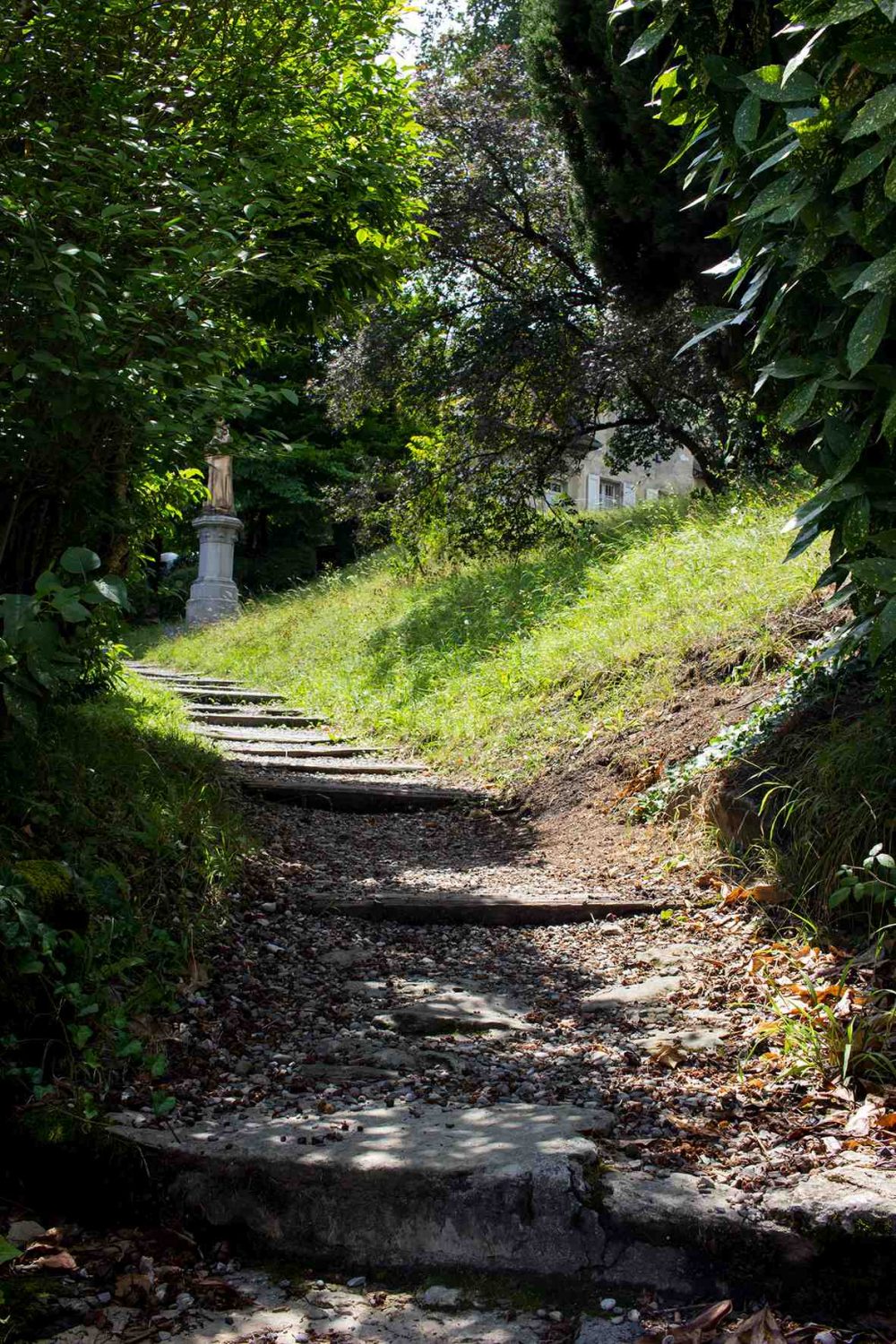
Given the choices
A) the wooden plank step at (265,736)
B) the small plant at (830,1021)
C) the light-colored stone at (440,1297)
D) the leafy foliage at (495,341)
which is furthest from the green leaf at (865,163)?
the leafy foliage at (495,341)

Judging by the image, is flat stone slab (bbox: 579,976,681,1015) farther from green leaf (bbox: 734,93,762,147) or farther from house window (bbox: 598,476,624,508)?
house window (bbox: 598,476,624,508)

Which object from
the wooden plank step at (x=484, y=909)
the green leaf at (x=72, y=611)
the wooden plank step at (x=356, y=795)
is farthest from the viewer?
the wooden plank step at (x=356, y=795)

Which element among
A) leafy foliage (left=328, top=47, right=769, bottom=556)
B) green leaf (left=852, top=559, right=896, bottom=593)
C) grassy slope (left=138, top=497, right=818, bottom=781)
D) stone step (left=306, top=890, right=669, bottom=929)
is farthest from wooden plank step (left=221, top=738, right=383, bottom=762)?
green leaf (left=852, top=559, right=896, bottom=593)

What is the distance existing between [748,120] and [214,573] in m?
15.6

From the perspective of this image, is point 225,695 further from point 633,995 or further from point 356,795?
point 633,995

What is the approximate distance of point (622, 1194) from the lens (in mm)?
2154

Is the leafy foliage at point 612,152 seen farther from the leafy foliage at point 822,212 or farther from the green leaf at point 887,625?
the green leaf at point 887,625

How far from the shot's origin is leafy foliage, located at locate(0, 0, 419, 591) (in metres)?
2.91

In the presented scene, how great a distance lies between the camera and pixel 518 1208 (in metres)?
2.16

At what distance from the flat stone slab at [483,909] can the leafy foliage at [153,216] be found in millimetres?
1699

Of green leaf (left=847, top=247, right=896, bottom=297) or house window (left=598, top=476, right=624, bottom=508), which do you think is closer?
green leaf (left=847, top=247, right=896, bottom=297)

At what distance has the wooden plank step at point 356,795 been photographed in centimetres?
568

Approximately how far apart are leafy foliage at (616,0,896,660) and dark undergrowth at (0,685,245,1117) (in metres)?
2.07

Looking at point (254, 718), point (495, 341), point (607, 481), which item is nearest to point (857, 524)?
point (254, 718)
